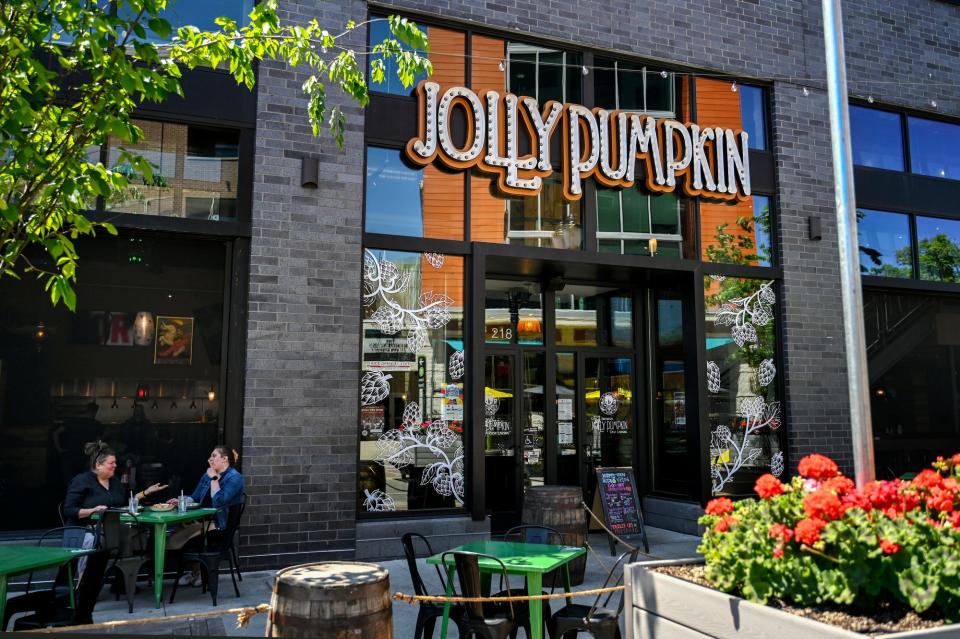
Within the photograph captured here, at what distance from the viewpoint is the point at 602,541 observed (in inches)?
384

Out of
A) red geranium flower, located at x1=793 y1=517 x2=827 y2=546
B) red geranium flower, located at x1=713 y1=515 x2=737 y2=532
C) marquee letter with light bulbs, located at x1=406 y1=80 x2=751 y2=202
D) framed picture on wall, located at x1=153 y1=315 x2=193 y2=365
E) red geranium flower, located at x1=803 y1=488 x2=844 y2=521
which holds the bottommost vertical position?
red geranium flower, located at x1=713 y1=515 x2=737 y2=532

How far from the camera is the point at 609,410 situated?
10781 mm

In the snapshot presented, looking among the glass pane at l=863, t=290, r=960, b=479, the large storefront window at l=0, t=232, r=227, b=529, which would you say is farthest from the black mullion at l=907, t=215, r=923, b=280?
the large storefront window at l=0, t=232, r=227, b=529

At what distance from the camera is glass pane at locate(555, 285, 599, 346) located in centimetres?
1067

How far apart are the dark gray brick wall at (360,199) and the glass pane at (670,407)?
4.94ft

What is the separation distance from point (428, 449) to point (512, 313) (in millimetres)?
2299

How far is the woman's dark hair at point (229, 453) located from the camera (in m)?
7.52

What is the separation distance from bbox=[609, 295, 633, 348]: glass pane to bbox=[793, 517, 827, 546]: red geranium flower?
7749 millimetres

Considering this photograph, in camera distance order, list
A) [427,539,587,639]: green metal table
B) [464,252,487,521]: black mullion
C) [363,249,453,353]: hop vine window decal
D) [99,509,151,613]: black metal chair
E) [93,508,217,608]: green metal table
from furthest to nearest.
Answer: [464,252,487,521]: black mullion → [363,249,453,353]: hop vine window decal → [93,508,217,608]: green metal table → [99,509,151,613]: black metal chair → [427,539,587,639]: green metal table

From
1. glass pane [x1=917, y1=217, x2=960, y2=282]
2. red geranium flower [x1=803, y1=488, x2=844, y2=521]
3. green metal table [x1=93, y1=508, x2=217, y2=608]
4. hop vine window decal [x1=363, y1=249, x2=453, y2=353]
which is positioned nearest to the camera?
red geranium flower [x1=803, y1=488, x2=844, y2=521]

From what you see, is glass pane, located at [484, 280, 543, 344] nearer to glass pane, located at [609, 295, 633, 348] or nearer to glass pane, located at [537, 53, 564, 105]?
glass pane, located at [609, 295, 633, 348]

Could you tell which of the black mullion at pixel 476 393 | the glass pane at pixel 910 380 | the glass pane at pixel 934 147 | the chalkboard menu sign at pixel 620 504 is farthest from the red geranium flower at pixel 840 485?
the glass pane at pixel 934 147

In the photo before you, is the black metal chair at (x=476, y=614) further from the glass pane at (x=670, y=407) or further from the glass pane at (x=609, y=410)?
the glass pane at (x=670, y=407)

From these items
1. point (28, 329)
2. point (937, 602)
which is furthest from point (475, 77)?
point (937, 602)
